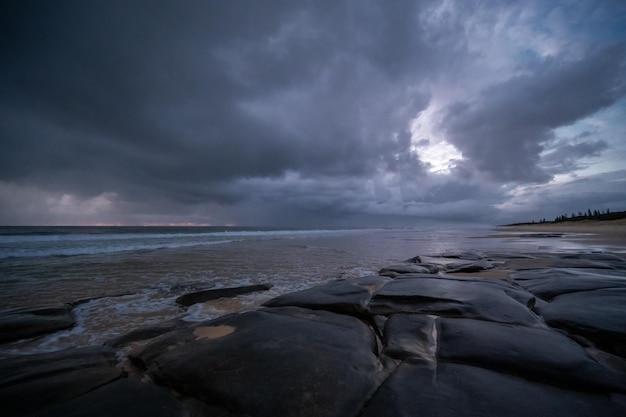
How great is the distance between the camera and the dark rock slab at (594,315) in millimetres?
2311

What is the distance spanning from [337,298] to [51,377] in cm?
290

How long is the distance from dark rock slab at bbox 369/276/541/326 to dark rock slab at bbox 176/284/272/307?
2925mm

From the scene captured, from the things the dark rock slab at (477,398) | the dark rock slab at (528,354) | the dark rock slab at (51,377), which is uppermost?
the dark rock slab at (528,354)

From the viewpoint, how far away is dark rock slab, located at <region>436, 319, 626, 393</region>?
5.68 feet

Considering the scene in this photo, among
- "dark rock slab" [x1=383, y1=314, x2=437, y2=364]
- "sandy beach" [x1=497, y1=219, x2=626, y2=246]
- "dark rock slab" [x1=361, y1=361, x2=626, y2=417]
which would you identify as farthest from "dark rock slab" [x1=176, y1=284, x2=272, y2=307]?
"sandy beach" [x1=497, y1=219, x2=626, y2=246]

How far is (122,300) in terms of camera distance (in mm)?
5156

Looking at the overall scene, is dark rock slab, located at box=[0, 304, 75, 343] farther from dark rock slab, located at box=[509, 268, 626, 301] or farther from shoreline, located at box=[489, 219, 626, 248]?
shoreline, located at box=[489, 219, 626, 248]

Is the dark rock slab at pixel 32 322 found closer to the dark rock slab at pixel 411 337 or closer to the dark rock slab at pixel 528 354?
the dark rock slab at pixel 411 337

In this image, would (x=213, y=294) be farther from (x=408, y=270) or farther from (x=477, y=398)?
(x=477, y=398)

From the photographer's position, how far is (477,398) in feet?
5.15

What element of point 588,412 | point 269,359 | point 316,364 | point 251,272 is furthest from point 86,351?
point 251,272

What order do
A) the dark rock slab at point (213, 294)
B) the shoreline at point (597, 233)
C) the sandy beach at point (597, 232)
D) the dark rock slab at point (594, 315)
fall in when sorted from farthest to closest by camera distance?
the sandy beach at point (597, 232) → the shoreline at point (597, 233) → the dark rock slab at point (213, 294) → the dark rock slab at point (594, 315)

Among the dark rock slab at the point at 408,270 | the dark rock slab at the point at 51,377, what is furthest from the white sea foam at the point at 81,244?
the dark rock slab at the point at 408,270

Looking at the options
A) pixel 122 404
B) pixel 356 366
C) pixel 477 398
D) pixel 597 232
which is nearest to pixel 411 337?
pixel 356 366
